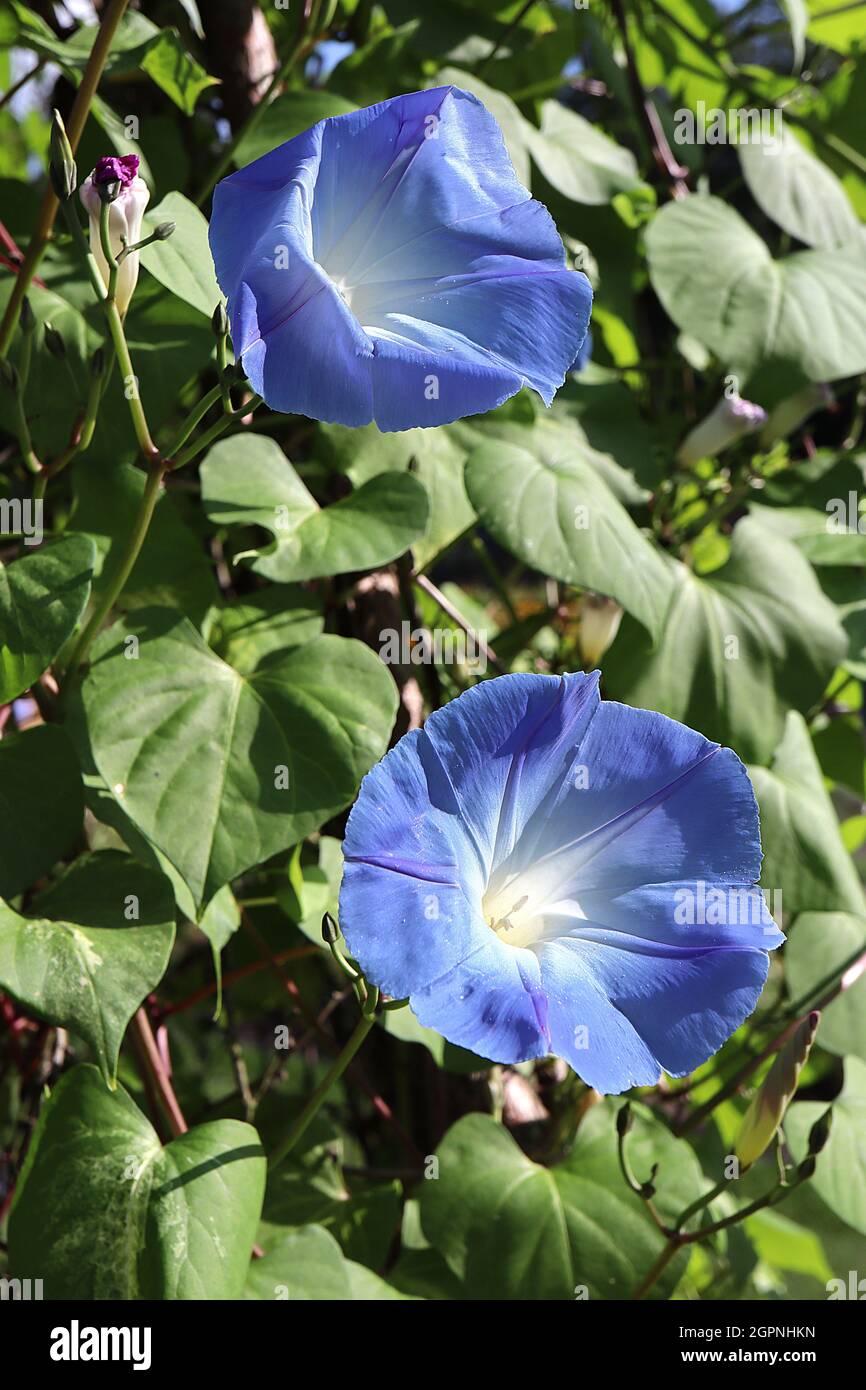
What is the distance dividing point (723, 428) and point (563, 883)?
2.38 feet

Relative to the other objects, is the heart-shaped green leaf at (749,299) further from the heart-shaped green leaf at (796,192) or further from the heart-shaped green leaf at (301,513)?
the heart-shaped green leaf at (301,513)

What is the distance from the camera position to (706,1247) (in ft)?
5.34

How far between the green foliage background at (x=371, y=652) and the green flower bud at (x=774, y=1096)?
7.3 inches

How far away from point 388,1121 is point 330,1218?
12 centimetres

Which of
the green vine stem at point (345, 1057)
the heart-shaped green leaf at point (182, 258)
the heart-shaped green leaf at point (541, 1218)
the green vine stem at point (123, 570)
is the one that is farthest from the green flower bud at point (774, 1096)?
the heart-shaped green leaf at point (182, 258)

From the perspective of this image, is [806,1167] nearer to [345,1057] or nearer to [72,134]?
[345,1057]

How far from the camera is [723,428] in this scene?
1351 mm

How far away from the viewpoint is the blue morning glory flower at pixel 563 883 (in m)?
0.63

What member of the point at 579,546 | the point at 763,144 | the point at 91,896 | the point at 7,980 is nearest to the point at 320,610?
the point at 579,546


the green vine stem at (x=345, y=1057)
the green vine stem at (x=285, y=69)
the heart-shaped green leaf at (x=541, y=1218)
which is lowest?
the heart-shaped green leaf at (x=541, y=1218)

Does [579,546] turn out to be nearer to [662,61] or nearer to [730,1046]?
[730,1046]

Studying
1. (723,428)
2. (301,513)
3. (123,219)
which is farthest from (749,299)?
(123,219)

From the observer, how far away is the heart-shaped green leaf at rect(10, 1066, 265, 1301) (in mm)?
812

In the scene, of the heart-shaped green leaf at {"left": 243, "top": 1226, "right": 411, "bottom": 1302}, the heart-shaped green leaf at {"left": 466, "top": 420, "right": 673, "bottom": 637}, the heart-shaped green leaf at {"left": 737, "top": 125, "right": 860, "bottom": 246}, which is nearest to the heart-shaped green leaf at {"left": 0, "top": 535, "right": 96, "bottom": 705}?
the heart-shaped green leaf at {"left": 466, "top": 420, "right": 673, "bottom": 637}
